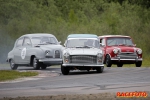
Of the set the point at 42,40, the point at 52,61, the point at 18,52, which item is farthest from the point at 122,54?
the point at 18,52

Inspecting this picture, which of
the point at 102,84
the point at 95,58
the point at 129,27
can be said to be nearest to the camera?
the point at 102,84

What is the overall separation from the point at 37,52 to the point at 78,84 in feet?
32.5

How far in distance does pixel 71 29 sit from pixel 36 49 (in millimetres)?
23513

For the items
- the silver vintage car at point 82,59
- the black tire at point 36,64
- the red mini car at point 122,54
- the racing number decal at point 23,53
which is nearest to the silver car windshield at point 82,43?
the silver vintage car at point 82,59

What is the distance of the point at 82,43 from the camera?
→ 86.6 feet

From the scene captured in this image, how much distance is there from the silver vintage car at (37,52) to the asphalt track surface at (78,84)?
424 cm

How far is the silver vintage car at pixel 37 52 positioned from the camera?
29.6 metres

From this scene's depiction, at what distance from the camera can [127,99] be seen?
48.3 feet

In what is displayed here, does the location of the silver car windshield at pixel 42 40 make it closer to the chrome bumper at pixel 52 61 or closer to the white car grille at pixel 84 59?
the chrome bumper at pixel 52 61

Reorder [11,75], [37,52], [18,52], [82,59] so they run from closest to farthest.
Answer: [82,59]
[11,75]
[37,52]
[18,52]

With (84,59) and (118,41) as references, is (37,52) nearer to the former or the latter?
(118,41)

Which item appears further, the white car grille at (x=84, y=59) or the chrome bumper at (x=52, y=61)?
the chrome bumper at (x=52, y=61)

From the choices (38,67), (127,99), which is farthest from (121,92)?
(38,67)

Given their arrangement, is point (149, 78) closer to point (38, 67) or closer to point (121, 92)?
point (121, 92)
